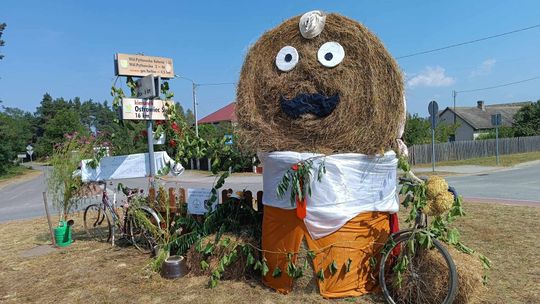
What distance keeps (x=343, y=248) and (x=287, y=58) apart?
6.55 feet

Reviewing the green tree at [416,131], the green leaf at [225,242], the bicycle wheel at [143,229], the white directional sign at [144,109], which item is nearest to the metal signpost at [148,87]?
the white directional sign at [144,109]

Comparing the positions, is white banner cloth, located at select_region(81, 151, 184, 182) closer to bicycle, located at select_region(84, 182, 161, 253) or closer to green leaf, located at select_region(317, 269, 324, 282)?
bicycle, located at select_region(84, 182, 161, 253)

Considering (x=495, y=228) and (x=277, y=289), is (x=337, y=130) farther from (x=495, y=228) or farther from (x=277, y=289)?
(x=495, y=228)

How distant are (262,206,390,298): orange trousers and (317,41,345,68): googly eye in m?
1.51

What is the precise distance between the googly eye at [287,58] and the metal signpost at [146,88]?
261 cm

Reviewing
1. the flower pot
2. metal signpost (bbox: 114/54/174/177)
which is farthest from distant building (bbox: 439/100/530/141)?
the flower pot

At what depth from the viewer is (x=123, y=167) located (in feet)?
21.5

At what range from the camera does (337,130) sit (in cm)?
395

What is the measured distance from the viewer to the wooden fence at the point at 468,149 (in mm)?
24547

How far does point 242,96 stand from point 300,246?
1695 millimetres

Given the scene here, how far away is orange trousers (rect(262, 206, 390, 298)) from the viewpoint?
3.78 m

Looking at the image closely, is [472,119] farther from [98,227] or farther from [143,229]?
[143,229]

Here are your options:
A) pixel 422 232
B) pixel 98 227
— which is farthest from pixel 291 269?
pixel 98 227

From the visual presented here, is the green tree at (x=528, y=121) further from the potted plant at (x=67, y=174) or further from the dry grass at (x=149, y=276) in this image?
the potted plant at (x=67, y=174)
